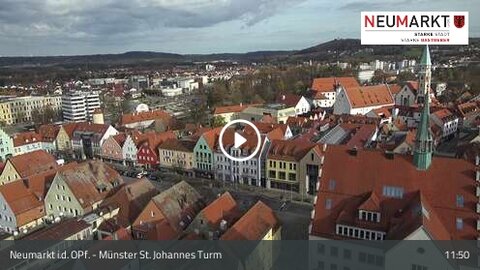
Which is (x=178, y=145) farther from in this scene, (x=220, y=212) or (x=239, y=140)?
(x=220, y=212)

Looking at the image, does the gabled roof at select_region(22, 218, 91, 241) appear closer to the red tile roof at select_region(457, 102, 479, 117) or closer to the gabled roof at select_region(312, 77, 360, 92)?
the red tile roof at select_region(457, 102, 479, 117)

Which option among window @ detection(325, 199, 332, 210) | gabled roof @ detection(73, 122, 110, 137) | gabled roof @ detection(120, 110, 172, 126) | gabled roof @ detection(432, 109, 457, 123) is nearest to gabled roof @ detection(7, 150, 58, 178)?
gabled roof @ detection(73, 122, 110, 137)

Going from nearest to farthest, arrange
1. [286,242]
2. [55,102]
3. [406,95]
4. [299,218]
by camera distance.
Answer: [286,242], [299,218], [406,95], [55,102]

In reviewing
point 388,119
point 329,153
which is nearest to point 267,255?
point 329,153

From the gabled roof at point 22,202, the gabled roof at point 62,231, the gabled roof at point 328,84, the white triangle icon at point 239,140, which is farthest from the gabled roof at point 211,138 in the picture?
the gabled roof at point 328,84

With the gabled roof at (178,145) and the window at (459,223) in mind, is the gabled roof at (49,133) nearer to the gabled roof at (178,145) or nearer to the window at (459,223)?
the gabled roof at (178,145)

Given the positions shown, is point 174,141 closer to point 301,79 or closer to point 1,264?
point 1,264
